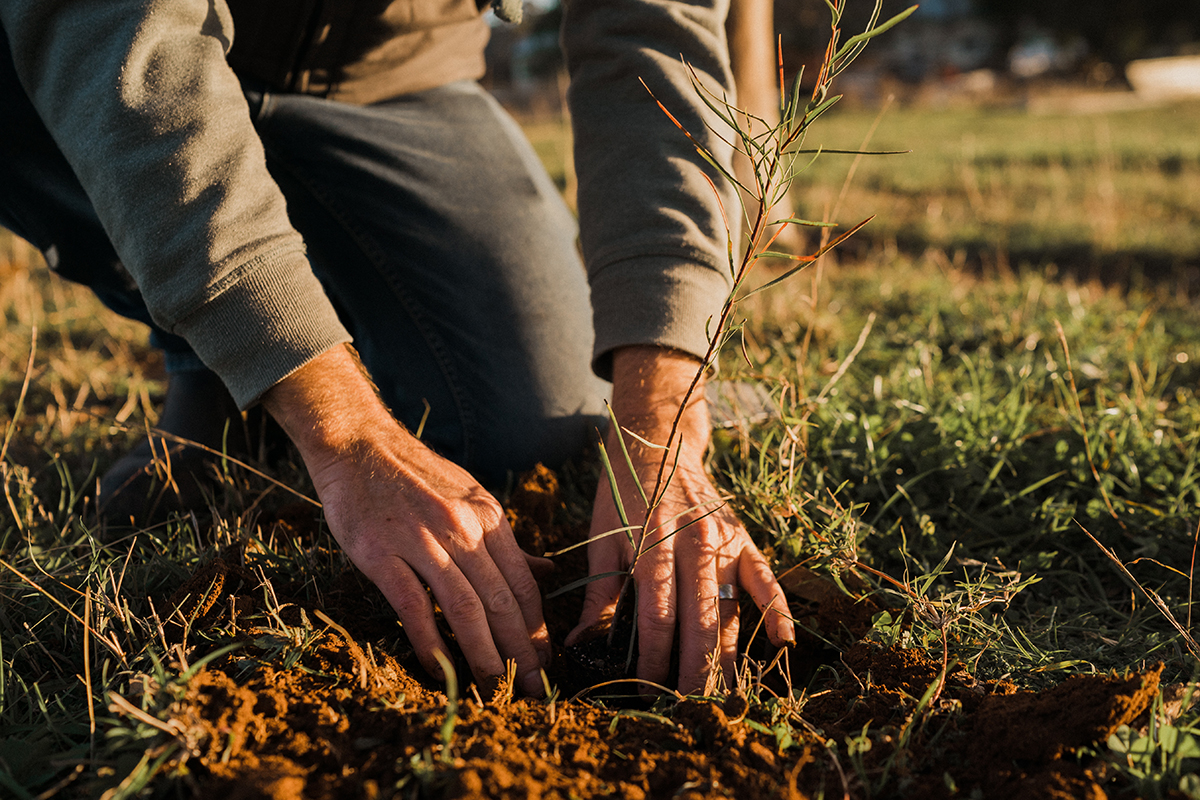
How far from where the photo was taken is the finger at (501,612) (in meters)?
1.25

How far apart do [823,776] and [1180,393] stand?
5.96 feet

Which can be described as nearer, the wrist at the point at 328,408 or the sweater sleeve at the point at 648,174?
the wrist at the point at 328,408

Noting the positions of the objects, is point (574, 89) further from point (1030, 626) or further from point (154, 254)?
point (1030, 626)

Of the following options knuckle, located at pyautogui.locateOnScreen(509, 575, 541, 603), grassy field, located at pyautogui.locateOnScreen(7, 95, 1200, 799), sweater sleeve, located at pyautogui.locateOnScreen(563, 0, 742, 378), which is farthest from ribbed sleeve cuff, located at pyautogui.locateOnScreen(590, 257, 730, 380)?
knuckle, located at pyautogui.locateOnScreen(509, 575, 541, 603)

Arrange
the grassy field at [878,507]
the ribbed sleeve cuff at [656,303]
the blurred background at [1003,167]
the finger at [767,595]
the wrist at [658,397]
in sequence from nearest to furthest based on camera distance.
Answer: the grassy field at [878,507] → the finger at [767,595] → the wrist at [658,397] → the ribbed sleeve cuff at [656,303] → the blurred background at [1003,167]

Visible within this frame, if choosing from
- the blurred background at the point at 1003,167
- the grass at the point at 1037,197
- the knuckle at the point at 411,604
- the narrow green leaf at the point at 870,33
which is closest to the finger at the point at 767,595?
the knuckle at the point at 411,604

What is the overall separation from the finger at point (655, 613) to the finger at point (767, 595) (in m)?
0.15

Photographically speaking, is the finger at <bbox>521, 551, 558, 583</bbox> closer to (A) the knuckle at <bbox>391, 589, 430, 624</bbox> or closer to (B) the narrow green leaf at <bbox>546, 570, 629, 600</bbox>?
(B) the narrow green leaf at <bbox>546, 570, 629, 600</bbox>

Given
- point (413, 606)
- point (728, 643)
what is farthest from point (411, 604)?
point (728, 643)

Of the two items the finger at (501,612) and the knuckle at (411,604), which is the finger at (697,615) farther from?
the knuckle at (411,604)

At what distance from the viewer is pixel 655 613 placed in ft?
4.19

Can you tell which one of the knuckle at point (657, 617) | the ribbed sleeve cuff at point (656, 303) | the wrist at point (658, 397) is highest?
the ribbed sleeve cuff at point (656, 303)

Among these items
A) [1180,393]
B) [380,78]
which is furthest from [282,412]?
[1180,393]

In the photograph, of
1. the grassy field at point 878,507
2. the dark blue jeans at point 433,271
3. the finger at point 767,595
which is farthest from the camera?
the dark blue jeans at point 433,271
